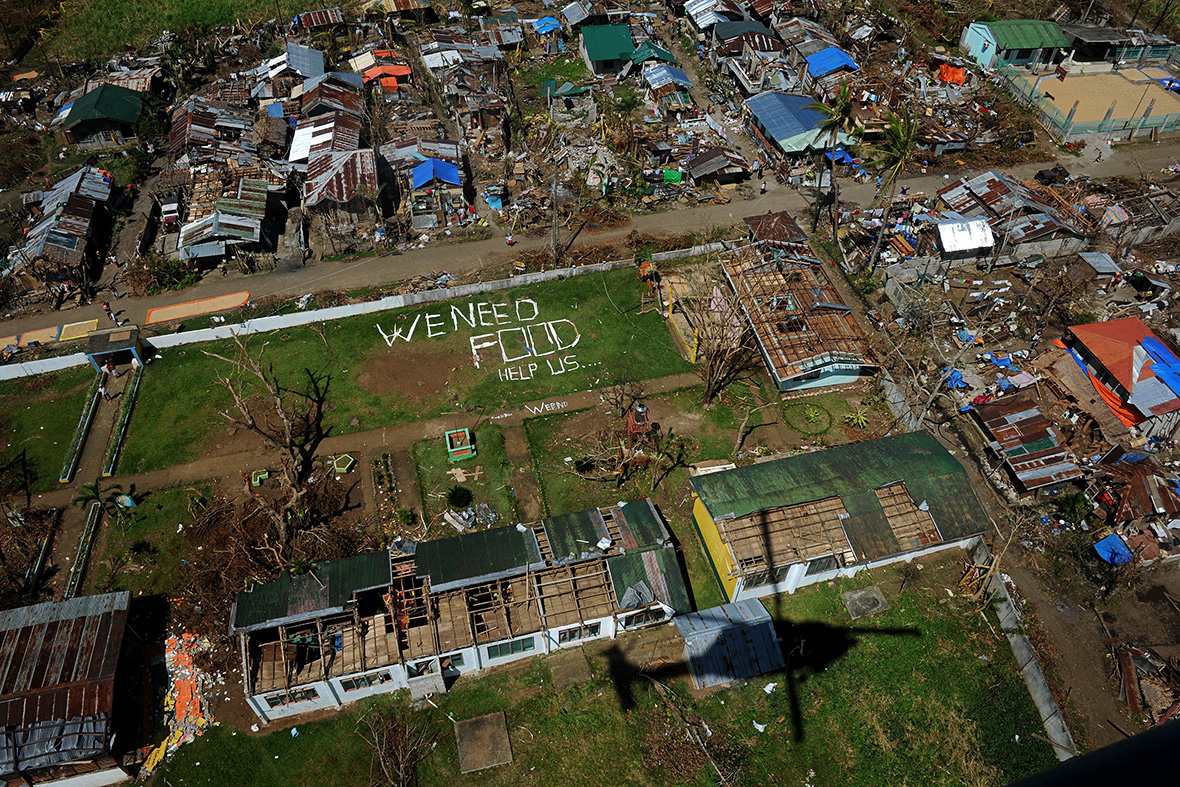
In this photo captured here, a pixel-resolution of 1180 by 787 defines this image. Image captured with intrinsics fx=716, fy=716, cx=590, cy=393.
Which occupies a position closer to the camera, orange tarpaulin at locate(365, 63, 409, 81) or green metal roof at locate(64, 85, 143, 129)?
green metal roof at locate(64, 85, 143, 129)

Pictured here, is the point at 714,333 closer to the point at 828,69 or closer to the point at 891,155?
the point at 891,155

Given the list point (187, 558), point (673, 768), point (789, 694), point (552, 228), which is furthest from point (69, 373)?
point (789, 694)

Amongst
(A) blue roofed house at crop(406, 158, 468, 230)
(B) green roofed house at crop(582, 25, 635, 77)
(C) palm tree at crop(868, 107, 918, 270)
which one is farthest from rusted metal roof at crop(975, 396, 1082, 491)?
(B) green roofed house at crop(582, 25, 635, 77)

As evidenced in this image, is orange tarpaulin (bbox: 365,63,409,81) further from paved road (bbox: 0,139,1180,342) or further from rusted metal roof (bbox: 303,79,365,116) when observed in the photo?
paved road (bbox: 0,139,1180,342)

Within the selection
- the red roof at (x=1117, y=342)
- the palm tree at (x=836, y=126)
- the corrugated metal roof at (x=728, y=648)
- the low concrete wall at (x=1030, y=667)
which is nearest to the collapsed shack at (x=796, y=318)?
the palm tree at (x=836, y=126)

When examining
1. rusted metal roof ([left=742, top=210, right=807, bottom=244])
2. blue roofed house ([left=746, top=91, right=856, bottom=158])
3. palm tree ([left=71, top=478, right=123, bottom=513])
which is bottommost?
palm tree ([left=71, top=478, right=123, bottom=513])

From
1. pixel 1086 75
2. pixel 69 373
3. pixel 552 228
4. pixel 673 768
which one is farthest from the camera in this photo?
pixel 1086 75

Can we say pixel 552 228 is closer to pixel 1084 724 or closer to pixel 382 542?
pixel 382 542
